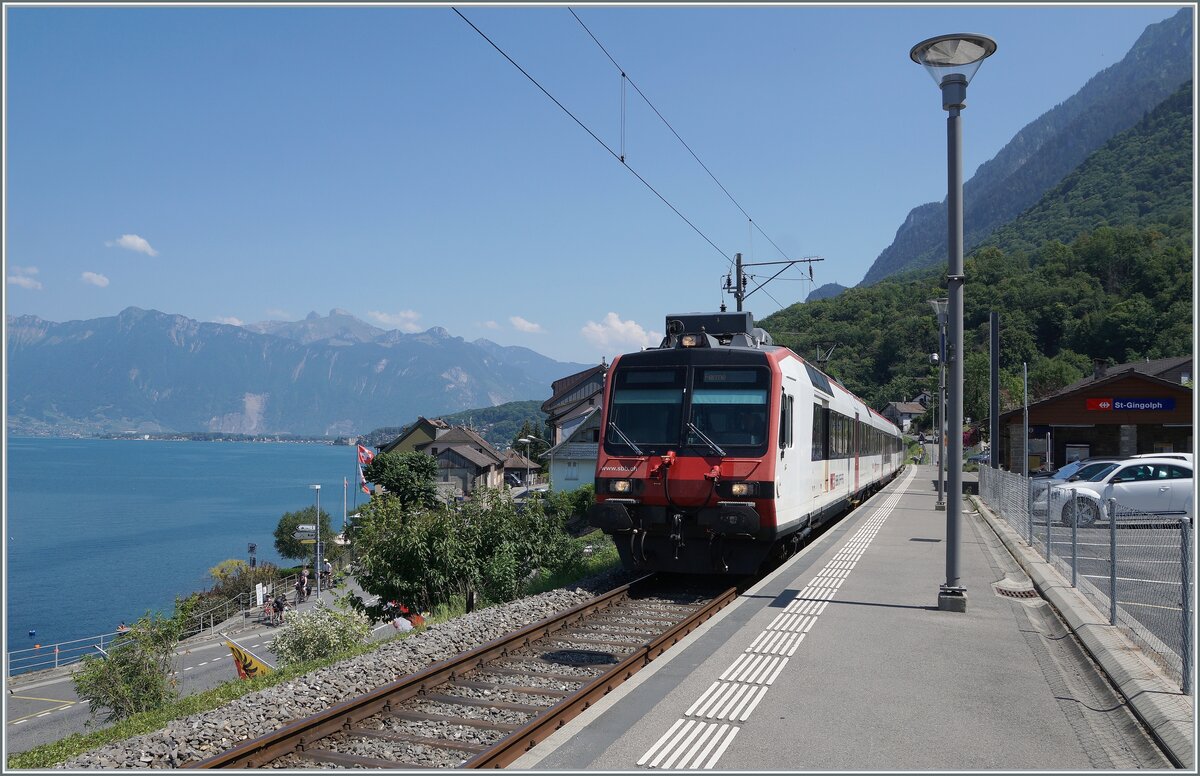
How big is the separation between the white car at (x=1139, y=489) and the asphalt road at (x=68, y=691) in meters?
15.2

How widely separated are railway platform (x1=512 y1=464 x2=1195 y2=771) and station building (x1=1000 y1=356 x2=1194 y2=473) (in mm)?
31819

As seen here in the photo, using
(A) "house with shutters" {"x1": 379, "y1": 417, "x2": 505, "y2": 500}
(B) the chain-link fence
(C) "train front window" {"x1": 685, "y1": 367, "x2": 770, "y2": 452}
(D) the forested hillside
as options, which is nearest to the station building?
(D) the forested hillside

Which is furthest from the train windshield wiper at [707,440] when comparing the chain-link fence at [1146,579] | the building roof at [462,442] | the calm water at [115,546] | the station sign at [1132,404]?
the building roof at [462,442]

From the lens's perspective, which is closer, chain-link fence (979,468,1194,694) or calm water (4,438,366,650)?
chain-link fence (979,468,1194,694)

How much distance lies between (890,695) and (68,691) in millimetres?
37172

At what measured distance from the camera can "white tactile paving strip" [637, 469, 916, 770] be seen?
18.0 feet

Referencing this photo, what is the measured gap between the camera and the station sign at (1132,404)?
126ft

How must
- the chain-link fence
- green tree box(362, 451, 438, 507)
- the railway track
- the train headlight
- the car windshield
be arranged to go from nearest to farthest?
the railway track → the chain-link fence → the train headlight → the car windshield → green tree box(362, 451, 438, 507)

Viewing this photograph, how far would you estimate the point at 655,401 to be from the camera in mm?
12523

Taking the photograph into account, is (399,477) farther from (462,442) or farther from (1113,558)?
(1113,558)

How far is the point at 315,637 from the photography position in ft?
44.9

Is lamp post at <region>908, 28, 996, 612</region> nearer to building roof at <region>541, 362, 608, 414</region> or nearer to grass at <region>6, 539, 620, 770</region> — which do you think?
grass at <region>6, 539, 620, 770</region>

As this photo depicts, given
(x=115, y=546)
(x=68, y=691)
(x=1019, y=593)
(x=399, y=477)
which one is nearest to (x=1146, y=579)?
(x=1019, y=593)

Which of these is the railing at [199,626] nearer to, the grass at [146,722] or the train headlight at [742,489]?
the grass at [146,722]
